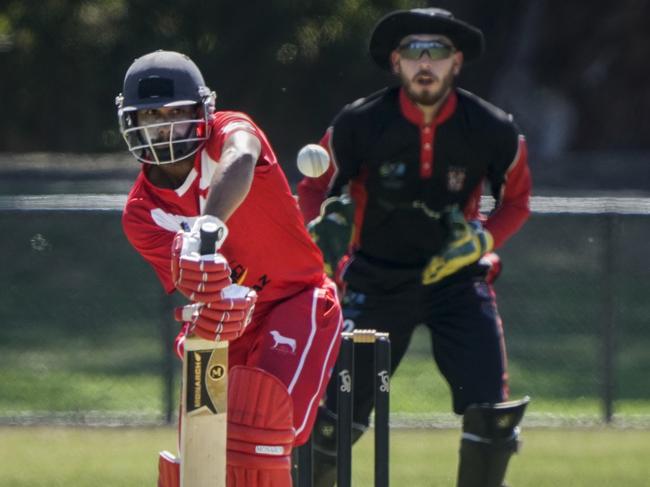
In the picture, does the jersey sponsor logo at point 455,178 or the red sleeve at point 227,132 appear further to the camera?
the jersey sponsor logo at point 455,178

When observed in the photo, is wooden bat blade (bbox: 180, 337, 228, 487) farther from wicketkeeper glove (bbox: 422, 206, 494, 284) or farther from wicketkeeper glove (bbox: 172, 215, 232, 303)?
wicketkeeper glove (bbox: 422, 206, 494, 284)

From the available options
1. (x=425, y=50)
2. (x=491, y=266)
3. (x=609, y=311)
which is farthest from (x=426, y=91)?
(x=609, y=311)

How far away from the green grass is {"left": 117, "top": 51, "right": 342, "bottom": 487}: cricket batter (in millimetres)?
2464

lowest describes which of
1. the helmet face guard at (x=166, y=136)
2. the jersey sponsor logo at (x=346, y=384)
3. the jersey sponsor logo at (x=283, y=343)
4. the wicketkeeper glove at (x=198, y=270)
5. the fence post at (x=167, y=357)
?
the fence post at (x=167, y=357)

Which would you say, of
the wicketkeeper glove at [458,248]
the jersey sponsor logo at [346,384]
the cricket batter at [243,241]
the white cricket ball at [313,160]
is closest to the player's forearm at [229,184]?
the cricket batter at [243,241]

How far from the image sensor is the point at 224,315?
14.0 feet

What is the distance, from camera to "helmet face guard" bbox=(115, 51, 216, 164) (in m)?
4.73

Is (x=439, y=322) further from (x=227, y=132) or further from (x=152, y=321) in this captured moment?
(x=152, y=321)

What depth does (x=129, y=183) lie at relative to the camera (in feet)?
50.9

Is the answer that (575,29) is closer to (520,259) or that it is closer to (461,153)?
(520,259)

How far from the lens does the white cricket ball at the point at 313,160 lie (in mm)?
5844

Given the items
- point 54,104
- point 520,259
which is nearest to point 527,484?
point 520,259

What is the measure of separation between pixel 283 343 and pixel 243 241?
1.16ft

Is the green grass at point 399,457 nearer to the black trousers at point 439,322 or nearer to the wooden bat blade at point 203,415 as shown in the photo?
the black trousers at point 439,322
